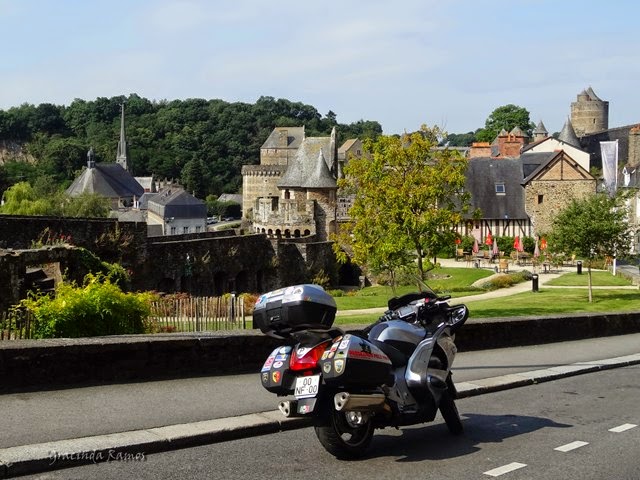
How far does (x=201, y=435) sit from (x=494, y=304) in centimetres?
2492

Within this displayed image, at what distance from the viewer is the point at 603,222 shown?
34.3 meters

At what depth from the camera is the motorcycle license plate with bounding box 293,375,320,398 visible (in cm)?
741

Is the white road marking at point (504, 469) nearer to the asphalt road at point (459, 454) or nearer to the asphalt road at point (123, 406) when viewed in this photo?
the asphalt road at point (459, 454)

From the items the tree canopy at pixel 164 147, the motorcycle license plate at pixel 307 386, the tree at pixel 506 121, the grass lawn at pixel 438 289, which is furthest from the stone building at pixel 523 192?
the tree canopy at pixel 164 147

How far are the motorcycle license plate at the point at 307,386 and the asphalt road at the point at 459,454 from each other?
592 mm

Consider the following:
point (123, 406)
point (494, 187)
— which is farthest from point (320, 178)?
point (123, 406)

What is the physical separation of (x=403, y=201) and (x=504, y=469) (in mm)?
18365

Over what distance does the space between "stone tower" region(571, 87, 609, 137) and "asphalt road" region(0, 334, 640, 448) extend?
15526 cm

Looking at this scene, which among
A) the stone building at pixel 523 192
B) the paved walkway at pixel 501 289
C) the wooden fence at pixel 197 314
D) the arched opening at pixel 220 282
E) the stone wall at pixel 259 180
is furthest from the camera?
the stone wall at pixel 259 180

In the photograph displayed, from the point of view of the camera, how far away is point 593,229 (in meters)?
34.2

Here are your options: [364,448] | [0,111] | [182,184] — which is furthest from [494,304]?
[0,111]

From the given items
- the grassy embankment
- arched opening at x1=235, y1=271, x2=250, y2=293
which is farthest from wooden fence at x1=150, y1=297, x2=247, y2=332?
arched opening at x1=235, y1=271, x2=250, y2=293

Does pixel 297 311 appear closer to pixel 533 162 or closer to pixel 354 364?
pixel 354 364

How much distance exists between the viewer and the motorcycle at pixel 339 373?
7430 mm
